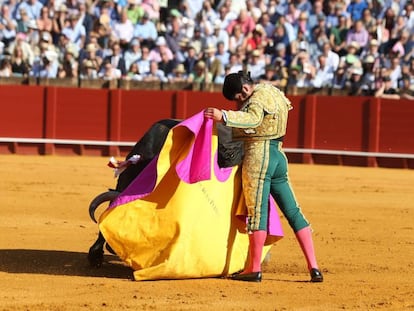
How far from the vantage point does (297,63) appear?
14570 mm

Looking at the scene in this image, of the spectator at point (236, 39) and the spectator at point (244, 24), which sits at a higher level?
the spectator at point (244, 24)

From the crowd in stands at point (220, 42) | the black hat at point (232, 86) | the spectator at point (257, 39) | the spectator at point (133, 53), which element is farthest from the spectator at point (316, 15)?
the black hat at point (232, 86)

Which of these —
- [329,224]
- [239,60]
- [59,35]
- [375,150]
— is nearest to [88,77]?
[59,35]

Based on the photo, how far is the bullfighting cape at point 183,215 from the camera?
6.15 meters

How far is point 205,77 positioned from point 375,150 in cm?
252

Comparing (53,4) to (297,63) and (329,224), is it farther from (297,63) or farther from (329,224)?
(329,224)

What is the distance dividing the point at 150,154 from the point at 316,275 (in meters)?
1.23

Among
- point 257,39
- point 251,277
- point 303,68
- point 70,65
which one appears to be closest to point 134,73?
point 70,65

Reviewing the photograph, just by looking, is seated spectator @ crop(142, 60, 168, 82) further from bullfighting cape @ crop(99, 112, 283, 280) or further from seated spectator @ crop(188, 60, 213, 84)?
bullfighting cape @ crop(99, 112, 283, 280)

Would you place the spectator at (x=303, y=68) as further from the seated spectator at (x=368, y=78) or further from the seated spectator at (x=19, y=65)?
the seated spectator at (x=19, y=65)

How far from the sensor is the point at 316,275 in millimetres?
6184

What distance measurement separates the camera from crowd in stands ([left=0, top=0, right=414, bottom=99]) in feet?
47.2

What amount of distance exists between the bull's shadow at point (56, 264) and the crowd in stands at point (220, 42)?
7.46 metres

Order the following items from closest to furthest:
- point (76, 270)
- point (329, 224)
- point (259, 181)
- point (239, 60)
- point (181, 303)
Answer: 1. point (181, 303)
2. point (259, 181)
3. point (76, 270)
4. point (329, 224)
5. point (239, 60)
